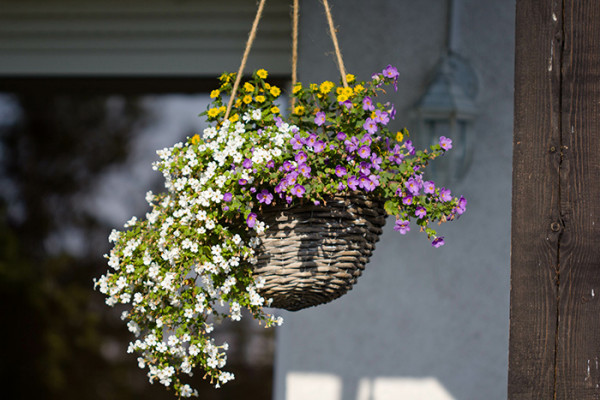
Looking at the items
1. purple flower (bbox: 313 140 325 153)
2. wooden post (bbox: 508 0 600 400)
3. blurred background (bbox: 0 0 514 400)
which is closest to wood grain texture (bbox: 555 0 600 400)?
wooden post (bbox: 508 0 600 400)

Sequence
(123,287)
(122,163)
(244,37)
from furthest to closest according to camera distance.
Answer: (122,163)
(244,37)
(123,287)

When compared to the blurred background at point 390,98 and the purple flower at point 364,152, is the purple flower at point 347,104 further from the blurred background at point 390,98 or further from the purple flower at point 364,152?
the blurred background at point 390,98

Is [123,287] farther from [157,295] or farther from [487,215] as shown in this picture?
[487,215]

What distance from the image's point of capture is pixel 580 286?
3.64 feet

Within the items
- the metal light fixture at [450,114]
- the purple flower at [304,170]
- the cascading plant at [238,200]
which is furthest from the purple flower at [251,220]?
the metal light fixture at [450,114]

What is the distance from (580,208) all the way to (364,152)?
409mm

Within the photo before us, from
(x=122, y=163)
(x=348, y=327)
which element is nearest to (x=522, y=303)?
(x=348, y=327)

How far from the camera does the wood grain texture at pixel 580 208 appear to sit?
1105 mm

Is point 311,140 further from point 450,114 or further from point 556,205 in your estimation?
point 450,114

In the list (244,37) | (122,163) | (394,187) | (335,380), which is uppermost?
(244,37)

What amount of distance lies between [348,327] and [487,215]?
0.77 meters

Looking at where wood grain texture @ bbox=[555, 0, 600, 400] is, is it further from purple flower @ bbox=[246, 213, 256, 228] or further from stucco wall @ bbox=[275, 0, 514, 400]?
stucco wall @ bbox=[275, 0, 514, 400]

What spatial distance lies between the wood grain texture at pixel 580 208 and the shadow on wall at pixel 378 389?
1.58 m

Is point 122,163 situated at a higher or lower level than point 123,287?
higher
